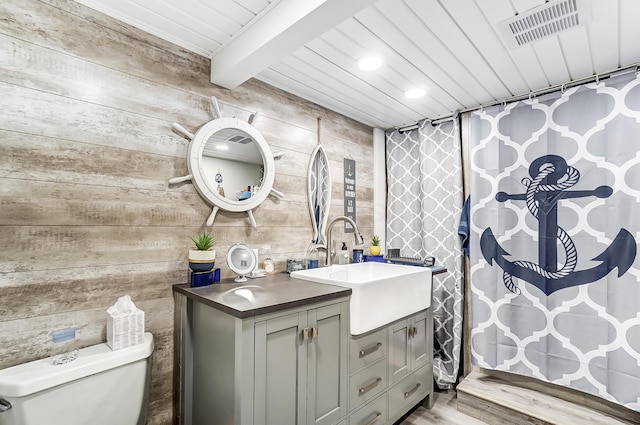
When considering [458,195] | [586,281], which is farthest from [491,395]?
[458,195]

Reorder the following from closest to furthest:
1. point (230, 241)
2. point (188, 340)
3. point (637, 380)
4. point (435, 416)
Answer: point (188, 340) → point (637, 380) → point (230, 241) → point (435, 416)

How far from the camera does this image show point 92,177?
1434mm

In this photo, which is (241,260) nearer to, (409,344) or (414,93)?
(409,344)

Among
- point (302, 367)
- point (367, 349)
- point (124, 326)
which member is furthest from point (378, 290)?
point (124, 326)

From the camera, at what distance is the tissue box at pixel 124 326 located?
4.41ft

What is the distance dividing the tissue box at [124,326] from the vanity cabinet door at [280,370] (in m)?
0.59

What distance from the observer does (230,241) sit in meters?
1.92

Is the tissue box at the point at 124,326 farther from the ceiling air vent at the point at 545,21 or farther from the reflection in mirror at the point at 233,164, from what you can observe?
the ceiling air vent at the point at 545,21

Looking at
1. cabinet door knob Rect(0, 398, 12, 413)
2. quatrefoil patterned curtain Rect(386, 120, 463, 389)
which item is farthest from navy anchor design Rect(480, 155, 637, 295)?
cabinet door knob Rect(0, 398, 12, 413)

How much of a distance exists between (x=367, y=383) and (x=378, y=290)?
528 mm

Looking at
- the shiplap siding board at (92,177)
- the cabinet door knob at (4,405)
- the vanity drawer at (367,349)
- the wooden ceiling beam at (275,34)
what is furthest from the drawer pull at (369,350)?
the wooden ceiling beam at (275,34)

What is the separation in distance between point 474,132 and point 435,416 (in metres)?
2.16

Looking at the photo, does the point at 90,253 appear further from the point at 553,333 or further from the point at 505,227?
the point at 553,333

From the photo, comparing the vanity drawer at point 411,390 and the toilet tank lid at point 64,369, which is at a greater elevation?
the toilet tank lid at point 64,369
